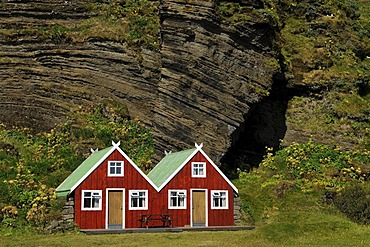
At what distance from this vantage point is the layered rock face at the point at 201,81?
48719 mm

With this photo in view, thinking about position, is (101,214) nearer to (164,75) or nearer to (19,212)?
(19,212)

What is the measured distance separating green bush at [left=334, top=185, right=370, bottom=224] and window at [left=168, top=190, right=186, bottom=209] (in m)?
11.4

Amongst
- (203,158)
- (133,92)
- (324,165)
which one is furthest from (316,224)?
(133,92)

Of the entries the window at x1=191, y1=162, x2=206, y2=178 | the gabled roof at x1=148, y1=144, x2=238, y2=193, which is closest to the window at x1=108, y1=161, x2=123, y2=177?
the gabled roof at x1=148, y1=144, x2=238, y2=193

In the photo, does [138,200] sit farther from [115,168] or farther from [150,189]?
[115,168]

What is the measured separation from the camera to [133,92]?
5247cm

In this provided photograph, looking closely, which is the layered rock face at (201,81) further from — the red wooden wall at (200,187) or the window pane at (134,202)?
the window pane at (134,202)

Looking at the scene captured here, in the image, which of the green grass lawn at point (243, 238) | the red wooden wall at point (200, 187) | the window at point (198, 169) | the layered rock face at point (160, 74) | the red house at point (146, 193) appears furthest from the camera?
the layered rock face at point (160, 74)

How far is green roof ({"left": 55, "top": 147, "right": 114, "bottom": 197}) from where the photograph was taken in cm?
4025

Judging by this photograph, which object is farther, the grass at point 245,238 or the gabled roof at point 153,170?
the gabled roof at point 153,170

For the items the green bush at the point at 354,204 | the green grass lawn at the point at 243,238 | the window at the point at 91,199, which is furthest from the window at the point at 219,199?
the window at the point at 91,199

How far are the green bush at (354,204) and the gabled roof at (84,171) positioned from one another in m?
13.8

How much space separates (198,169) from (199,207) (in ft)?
9.13

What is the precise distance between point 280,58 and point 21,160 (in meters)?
25.7
